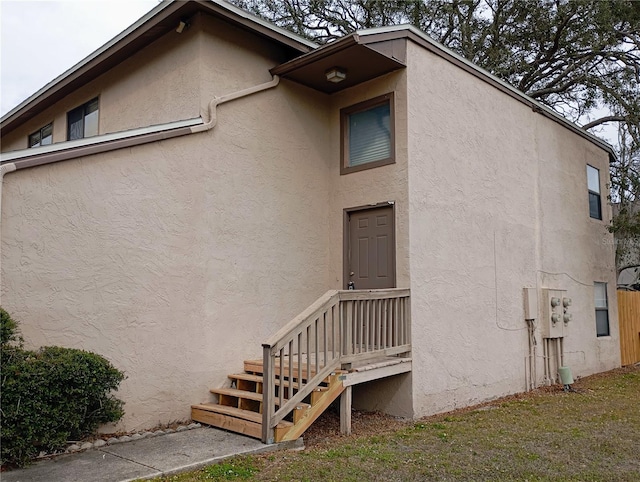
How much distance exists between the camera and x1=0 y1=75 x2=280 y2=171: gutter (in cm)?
610

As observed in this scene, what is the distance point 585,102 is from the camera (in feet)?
58.4

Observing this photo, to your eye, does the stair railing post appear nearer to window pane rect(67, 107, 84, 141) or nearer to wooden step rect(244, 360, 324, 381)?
wooden step rect(244, 360, 324, 381)

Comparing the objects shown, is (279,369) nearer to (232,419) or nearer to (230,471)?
(232,419)

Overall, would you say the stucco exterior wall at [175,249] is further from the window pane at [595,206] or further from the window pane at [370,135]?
the window pane at [595,206]

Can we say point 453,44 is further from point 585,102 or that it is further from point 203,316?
point 203,316

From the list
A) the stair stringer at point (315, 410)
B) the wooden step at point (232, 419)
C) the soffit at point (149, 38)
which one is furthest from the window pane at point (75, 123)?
the stair stringer at point (315, 410)

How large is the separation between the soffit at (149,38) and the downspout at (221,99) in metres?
0.81

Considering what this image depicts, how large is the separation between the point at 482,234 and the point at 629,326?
7.41 m

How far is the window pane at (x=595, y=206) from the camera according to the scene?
13.0m

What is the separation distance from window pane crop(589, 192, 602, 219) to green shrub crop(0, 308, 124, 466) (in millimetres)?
11147

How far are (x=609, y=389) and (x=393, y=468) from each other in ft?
22.1

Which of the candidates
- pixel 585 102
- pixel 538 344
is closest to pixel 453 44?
pixel 585 102

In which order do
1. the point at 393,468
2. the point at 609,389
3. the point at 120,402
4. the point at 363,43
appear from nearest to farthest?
the point at 393,468 → the point at 120,402 → the point at 363,43 → the point at 609,389

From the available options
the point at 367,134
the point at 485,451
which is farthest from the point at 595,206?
the point at 485,451
